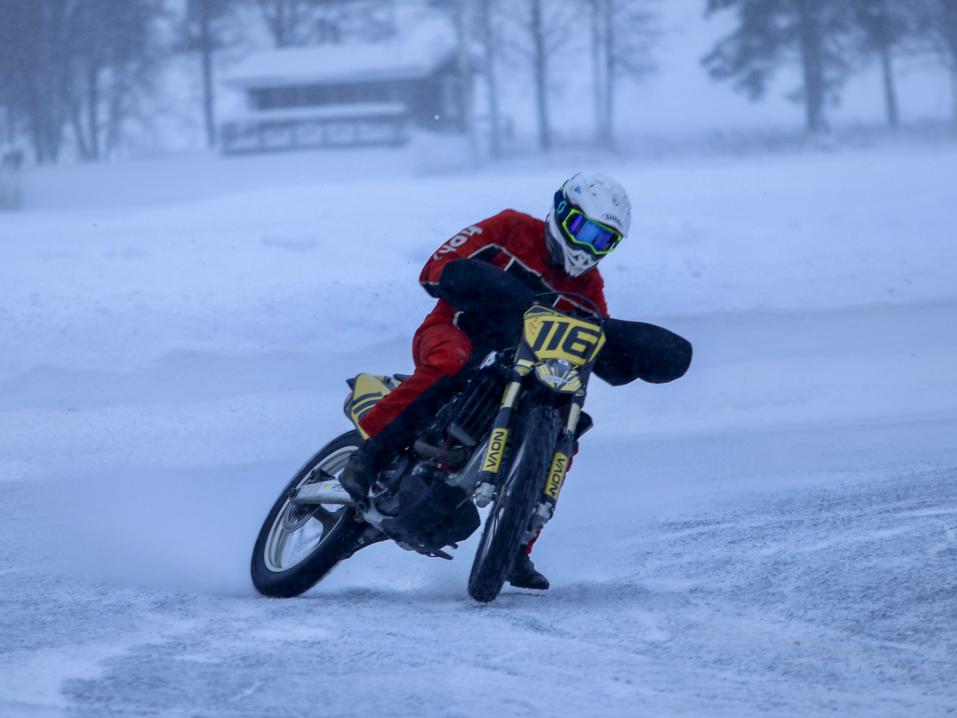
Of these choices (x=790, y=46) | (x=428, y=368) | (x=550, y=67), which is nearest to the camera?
(x=428, y=368)

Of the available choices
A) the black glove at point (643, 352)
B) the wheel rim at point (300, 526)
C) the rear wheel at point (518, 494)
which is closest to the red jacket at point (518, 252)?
the black glove at point (643, 352)

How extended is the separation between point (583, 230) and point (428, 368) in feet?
2.63

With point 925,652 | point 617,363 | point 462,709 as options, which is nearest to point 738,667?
point 925,652

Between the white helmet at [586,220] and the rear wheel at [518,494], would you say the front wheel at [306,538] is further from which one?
the white helmet at [586,220]

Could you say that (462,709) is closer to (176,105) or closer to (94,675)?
(94,675)

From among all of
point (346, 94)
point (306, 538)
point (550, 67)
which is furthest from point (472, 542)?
point (346, 94)

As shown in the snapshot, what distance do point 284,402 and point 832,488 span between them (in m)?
4.67

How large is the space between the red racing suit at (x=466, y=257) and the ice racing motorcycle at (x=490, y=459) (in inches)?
5.2

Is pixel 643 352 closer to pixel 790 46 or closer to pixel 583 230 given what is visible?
pixel 583 230

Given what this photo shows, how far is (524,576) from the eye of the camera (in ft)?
18.5

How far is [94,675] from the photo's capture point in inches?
166

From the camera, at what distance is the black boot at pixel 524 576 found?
5609 mm

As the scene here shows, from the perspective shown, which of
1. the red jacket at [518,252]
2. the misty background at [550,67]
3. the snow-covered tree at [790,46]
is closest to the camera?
the red jacket at [518,252]

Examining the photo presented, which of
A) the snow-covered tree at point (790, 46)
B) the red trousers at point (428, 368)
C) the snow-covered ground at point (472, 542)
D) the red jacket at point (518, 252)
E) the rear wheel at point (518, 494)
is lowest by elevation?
the snow-covered ground at point (472, 542)
